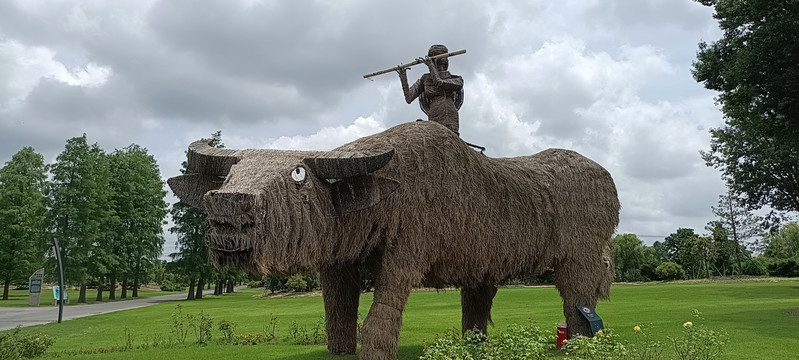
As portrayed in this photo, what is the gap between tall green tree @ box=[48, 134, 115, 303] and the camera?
93.1 ft

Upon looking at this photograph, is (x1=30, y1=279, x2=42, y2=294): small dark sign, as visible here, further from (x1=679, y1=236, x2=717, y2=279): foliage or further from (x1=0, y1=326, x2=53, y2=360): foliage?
(x1=679, y1=236, x2=717, y2=279): foliage

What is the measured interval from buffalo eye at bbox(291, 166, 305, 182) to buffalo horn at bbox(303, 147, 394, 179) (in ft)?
0.39

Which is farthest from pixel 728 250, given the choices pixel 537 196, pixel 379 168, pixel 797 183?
pixel 379 168

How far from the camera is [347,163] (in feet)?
17.2

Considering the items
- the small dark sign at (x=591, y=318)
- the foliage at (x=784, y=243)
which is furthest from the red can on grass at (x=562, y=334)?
the foliage at (x=784, y=243)

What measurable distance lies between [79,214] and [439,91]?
27.1m

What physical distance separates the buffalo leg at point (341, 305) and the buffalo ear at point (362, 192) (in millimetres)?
1405

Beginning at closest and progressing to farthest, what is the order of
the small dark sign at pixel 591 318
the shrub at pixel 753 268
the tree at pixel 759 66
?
the small dark sign at pixel 591 318
the tree at pixel 759 66
the shrub at pixel 753 268

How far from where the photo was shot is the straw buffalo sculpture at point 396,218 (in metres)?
4.91

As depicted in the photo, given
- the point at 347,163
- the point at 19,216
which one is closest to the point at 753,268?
the point at 347,163

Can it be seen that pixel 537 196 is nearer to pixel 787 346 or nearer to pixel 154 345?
pixel 787 346

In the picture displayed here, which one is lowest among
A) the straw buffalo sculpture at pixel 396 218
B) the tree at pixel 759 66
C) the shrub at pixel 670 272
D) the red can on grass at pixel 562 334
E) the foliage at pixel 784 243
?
the red can on grass at pixel 562 334

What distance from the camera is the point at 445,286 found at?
22.2 ft

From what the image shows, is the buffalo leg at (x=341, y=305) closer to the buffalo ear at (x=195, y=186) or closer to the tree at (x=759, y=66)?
the buffalo ear at (x=195, y=186)
